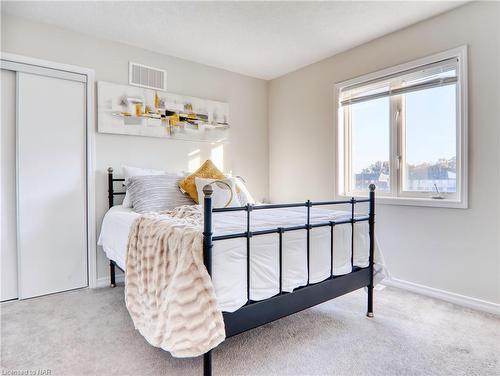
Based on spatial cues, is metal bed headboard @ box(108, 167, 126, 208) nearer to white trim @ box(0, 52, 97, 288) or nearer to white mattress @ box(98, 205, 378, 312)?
white trim @ box(0, 52, 97, 288)

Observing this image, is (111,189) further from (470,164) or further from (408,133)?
(470,164)

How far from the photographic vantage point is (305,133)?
3.62 meters

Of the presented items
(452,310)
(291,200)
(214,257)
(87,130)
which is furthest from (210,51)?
(452,310)

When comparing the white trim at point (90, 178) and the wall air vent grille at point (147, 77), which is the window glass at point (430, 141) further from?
the white trim at point (90, 178)

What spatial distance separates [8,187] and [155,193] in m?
1.22

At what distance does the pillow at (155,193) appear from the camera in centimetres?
244

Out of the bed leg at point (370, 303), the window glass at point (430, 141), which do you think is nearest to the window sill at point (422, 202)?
the window glass at point (430, 141)

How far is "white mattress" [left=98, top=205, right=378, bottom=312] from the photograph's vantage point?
1.38m

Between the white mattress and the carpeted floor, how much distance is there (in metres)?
0.39

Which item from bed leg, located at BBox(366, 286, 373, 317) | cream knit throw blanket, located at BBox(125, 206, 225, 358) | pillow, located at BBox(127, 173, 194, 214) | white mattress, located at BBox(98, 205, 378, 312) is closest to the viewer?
cream knit throw blanket, located at BBox(125, 206, 225, 358)

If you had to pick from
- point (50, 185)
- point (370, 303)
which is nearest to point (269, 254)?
point (370, 303)

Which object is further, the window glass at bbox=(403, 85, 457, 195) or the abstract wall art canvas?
the abstract wall art canvas

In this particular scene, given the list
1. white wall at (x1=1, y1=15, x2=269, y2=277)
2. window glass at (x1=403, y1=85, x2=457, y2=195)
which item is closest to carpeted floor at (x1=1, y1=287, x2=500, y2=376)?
white wall at (x1=1, y1=15, x2=269, y2=277)

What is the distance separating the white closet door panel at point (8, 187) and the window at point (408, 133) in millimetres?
3047
